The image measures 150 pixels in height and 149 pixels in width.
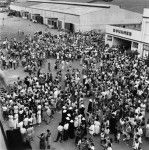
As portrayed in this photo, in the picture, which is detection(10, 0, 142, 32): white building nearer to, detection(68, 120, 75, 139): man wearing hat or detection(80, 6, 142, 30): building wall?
detection(80, 6, 142, 30): building wall

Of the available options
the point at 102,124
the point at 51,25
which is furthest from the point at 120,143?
the point at 51,25

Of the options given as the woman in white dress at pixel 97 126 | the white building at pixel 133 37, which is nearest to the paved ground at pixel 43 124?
the woman in white dress at pixel 97 126

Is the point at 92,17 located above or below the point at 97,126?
above

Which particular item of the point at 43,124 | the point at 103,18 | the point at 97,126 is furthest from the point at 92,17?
the point at 97,126

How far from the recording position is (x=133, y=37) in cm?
3325

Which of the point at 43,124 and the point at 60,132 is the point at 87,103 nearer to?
the point at 43,124

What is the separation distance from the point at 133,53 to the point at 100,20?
19969 mm

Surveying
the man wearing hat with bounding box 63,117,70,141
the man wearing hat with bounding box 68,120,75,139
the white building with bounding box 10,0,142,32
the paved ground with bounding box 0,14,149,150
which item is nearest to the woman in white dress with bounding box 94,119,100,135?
the paved ground with bounding box 0,14,149,150

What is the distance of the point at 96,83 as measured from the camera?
2148cm

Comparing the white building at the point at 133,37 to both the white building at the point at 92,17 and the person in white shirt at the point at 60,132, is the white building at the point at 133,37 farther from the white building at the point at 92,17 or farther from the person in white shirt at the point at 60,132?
the person in white shirt at the point at 60,132

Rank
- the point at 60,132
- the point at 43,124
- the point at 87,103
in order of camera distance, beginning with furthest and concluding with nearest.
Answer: the point at 87,103 → the point at 43,124 → the point at 60,132

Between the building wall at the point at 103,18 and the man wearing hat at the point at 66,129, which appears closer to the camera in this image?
the man wearing hat at the point at 66,129

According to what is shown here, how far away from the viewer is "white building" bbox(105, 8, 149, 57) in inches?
1239

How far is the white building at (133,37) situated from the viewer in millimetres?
31469
